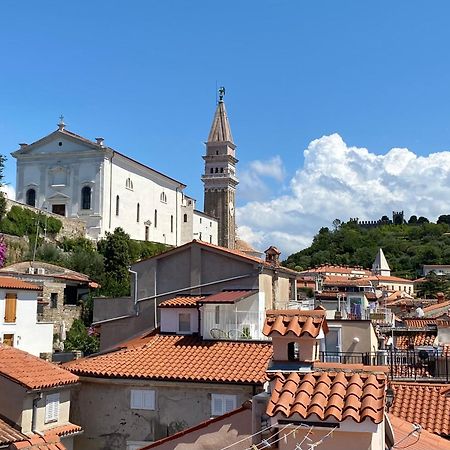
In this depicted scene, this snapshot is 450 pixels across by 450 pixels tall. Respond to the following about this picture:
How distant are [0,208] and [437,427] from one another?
47.8 m

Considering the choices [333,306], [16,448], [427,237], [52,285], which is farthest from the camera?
[427,237]

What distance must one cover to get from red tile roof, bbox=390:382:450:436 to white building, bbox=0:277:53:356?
58.9ft

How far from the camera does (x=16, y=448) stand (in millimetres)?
15164

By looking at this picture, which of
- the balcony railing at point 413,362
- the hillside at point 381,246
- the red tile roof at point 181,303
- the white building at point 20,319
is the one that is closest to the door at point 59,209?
the white building at point 20,319

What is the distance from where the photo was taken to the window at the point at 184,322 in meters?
21.8

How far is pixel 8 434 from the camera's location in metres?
15.5

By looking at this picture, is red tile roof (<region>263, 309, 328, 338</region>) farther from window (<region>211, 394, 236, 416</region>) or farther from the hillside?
the hillside

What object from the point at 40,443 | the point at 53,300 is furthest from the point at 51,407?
the point at 53,300

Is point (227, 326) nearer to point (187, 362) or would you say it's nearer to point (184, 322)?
point (184, 322)

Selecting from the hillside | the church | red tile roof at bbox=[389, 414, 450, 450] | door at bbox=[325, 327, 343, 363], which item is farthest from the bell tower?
red tile roof at bbox=[389, 414, 450, 450]

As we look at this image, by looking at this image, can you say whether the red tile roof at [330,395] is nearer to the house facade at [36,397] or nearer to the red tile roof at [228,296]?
Result: the house facade at [36,397]

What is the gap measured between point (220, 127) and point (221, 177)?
9.99 m

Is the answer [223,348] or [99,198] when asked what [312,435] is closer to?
[223,348]

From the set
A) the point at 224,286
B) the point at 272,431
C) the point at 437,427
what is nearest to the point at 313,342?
the point at 272,431
